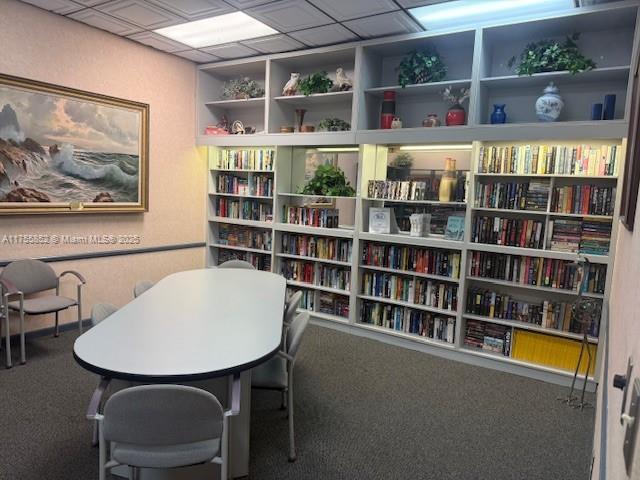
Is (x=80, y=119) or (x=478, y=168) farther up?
(x=80, y=119)

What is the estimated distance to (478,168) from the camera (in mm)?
3850

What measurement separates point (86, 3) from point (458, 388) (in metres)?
4.49

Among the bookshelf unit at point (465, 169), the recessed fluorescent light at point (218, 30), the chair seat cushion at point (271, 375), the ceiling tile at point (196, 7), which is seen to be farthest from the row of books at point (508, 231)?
the ceiling tile at point (196, 7)

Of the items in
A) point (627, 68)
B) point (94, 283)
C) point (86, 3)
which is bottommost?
point (94, 283)

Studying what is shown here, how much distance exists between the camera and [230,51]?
4.86 m

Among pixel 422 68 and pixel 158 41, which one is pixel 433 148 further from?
pixel 158 41

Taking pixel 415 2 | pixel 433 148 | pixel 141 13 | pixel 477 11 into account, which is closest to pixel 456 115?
pixel 433 148

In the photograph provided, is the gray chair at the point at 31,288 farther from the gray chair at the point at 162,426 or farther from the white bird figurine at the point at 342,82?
the white bird figurine at the point at 342,82

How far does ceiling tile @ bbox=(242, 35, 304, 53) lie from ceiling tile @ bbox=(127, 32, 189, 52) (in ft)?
2.57

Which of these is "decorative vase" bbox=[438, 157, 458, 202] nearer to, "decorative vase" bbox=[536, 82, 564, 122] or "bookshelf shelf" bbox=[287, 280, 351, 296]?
"decorative vase" bbox=[536, 82, 564, 122]

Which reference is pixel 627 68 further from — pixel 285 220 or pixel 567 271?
pixel 285 220

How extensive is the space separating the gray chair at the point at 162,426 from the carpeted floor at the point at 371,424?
29.4 inches

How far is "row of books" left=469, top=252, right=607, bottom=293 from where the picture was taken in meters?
3.47

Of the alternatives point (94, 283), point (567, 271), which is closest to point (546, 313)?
point (567, 271)
